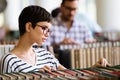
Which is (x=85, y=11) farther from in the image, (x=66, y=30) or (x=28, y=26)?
(x=28, y=26)

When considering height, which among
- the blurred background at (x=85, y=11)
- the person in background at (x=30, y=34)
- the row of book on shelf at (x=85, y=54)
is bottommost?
the row of book on shelf at (x=85, y=54)

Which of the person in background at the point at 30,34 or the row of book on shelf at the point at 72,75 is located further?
the person in background at the point at 30,34

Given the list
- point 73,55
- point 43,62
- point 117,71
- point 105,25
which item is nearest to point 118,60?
point 73,55

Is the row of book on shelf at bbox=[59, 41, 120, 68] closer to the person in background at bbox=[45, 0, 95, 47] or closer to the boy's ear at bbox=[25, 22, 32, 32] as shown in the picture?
the person in background at bbox=[45, 0, 95, 47]

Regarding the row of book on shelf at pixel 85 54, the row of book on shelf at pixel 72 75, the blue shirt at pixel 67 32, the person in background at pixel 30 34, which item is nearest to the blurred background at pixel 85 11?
the blue shirt at pixel 67 32

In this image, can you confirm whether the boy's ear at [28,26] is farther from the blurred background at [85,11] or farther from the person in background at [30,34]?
the blurred background at [85,11]

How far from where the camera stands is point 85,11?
269 inches

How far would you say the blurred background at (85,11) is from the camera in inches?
231

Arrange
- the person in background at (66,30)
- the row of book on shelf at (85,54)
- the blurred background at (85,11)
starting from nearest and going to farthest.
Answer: the row of book on shelf at (85,54), the person in background at (66,30), the blurred background at (85,11)

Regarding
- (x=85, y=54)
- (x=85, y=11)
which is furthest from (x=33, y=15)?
(x=85, y=11)

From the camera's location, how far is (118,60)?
3.96 metres

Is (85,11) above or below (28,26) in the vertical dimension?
above

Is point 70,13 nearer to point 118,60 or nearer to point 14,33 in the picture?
point 118,60

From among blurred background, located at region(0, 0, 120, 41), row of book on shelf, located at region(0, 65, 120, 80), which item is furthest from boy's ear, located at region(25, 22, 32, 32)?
blurred background, located at region(0, 0, 120, 41)
